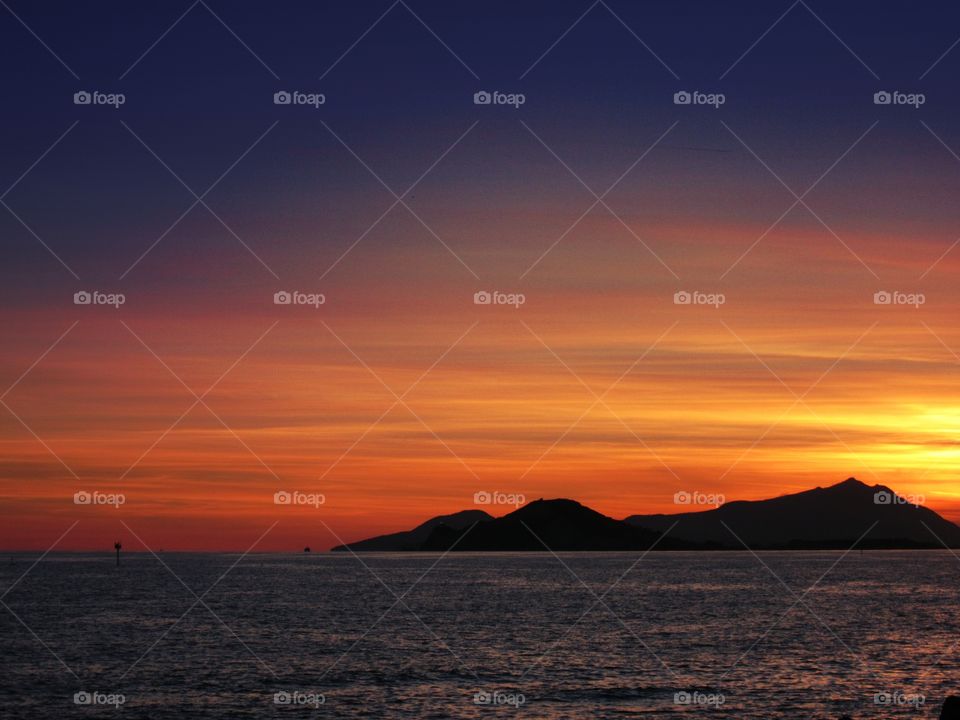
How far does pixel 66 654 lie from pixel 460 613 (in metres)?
45.9

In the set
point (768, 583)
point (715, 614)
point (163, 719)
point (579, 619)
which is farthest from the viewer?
point (768, 583)

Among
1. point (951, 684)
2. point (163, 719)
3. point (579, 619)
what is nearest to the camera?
point (163, 719)

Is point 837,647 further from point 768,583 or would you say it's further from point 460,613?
point 768,583

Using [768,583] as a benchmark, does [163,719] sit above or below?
below

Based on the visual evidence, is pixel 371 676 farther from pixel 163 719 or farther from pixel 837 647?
pixel 837 647

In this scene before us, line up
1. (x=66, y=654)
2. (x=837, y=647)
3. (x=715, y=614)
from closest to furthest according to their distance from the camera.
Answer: (x=66, y=654), (x=837, y=647), (x=715, y=614)

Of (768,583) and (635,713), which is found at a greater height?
(768,583)

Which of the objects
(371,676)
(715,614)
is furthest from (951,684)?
(715,614)

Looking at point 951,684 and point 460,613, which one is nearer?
point 951,684

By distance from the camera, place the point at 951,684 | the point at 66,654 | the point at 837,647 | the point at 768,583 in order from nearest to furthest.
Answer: the point at 951,684 < the point at 66,654 < the point at 837,647 < the point at 768,583

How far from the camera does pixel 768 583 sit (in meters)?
196

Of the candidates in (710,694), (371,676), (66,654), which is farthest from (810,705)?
(66,654)

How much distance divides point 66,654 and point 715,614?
64050 millimetres

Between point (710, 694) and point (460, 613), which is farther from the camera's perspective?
point (460, 613)
